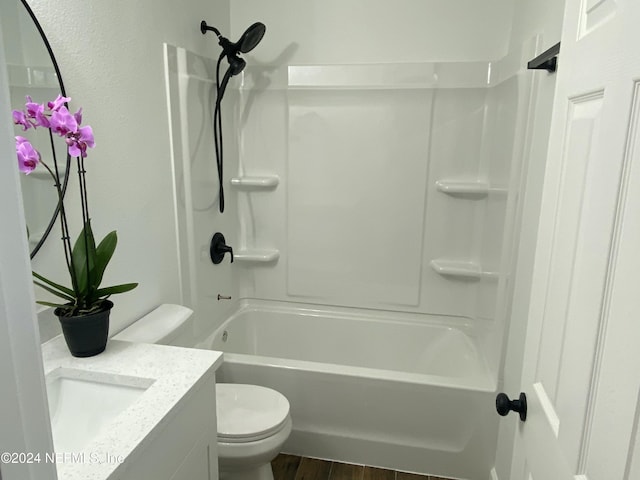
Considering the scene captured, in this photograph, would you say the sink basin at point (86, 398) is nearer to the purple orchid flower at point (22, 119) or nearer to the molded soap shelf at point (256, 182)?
the purple orchid flower at point (22, 119)

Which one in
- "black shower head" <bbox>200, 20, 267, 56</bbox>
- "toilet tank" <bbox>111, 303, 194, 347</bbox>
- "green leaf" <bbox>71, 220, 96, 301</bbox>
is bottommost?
"toilet tank" <bbox>111, 303, 194, 347</bbox>

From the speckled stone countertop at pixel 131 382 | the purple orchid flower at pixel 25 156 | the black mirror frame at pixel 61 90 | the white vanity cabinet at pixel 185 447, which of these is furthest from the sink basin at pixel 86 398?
the purple orchid flower at pixel 25 156

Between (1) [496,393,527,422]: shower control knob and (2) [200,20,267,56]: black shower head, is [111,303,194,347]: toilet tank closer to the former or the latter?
(1) [496,393,527,422]: shower control knob

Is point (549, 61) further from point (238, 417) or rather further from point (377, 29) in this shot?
point (238, 417)

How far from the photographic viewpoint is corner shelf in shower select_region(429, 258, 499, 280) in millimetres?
2414

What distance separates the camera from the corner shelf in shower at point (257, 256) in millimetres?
2678

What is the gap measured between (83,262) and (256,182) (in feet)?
4.76

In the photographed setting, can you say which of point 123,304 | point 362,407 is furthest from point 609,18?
point 362,407

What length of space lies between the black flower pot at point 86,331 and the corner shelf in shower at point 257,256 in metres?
1.43

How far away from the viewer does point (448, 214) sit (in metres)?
2.45

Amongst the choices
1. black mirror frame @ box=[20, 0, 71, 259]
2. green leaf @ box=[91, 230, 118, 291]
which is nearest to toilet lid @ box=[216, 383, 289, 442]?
green leaf @ box=[91, 230, 118, 291]

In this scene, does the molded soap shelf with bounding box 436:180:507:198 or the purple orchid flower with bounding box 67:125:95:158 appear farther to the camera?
the molded soap shelf with bounding box 436:180:507:198

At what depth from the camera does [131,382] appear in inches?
45.5

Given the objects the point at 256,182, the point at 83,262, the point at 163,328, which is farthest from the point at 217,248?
the point at 83,262
